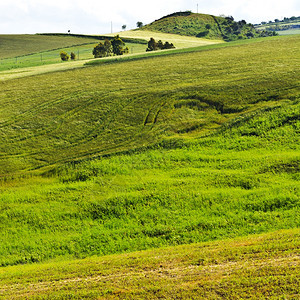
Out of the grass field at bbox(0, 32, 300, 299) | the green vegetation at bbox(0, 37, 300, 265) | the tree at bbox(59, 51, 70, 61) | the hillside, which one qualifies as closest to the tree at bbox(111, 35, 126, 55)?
the tree at bbox(59, 51, 70, 61)

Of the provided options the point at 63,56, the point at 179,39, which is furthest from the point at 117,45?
the point at 179,39

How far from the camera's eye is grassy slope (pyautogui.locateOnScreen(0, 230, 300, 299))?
15.0 meters

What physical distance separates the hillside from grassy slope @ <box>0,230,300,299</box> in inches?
6273

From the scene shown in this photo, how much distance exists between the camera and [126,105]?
44.4 metres

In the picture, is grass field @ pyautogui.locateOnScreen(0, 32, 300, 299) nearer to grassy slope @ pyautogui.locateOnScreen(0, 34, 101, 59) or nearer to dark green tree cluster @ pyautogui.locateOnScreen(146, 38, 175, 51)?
dark green tree cluster @ pyautogui.locateOnScreen(146, 38, 175, 51)

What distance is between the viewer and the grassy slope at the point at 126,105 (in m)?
36.3

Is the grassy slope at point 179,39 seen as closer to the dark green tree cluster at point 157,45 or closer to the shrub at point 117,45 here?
the dark green tree cluster at point 157,45

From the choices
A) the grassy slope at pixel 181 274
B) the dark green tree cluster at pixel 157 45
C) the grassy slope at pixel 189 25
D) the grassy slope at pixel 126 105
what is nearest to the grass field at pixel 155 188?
the grassy slope at pixel 181 274

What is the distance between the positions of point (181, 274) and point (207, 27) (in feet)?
585

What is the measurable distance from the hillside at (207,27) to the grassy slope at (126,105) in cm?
11700

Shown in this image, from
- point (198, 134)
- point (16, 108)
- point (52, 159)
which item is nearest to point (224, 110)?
point (198, 134)

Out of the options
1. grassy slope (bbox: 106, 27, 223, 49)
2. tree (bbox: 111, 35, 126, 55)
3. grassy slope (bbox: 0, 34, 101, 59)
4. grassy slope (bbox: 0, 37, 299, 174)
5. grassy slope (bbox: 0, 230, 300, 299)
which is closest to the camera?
grassy slope (bbox: 0, 230, 300, 299)

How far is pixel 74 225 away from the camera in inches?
988

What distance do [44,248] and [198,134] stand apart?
19898 mm
